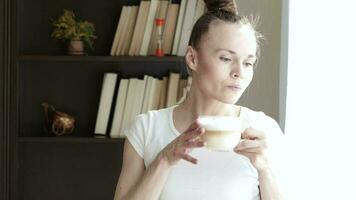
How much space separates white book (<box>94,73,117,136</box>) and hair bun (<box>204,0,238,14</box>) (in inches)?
66.2

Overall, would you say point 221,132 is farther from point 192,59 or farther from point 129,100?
point 129,100

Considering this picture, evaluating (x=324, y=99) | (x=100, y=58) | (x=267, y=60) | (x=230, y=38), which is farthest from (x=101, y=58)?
(x=230, y=38)

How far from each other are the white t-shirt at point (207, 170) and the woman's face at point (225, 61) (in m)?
0.12

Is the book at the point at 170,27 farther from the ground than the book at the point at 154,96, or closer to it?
farther from the ground

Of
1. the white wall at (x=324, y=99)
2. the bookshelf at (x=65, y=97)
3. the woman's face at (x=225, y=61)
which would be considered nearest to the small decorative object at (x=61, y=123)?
the bookshelf at (x=65, y=97)

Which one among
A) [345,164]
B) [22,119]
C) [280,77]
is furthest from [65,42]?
[345,164]

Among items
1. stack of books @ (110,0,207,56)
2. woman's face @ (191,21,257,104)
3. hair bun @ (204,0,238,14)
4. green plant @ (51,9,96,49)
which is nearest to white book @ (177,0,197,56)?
stack of books @ (110,0,207,56)

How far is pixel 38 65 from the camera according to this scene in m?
3.68

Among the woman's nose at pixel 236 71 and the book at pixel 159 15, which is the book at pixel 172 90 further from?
the woman's nose at pixel 236 71

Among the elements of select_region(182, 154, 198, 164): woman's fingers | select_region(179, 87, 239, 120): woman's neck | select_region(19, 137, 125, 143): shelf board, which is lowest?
select_region(19, 137, 125, 143): shelf board

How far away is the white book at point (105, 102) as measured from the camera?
3.54m

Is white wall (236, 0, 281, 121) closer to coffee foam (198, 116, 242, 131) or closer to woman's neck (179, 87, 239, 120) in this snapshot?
woman's neck (179, 87, 239, 120)

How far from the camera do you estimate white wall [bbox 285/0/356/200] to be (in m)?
2.91

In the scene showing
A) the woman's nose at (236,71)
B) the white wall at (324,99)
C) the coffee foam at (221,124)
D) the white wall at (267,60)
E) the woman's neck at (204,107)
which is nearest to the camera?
the coffee foam at (221,124)
